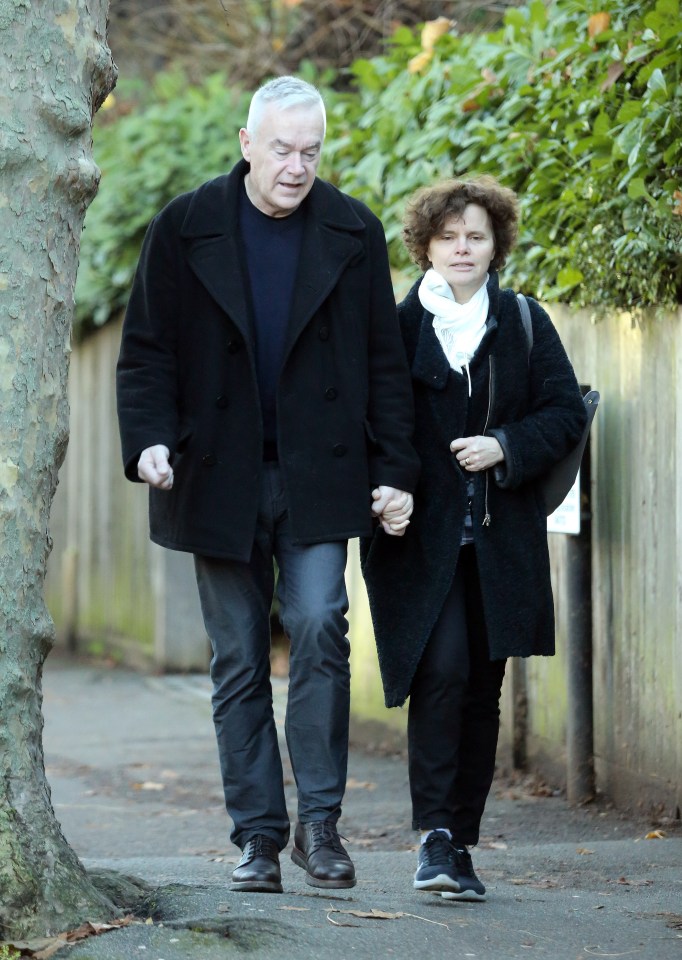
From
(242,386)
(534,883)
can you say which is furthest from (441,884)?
(242,386)

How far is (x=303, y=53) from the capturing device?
1125 centimetres

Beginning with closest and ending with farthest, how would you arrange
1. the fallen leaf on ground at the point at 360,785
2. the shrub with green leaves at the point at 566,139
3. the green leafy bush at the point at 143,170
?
the shrub with green leaves at the point at 566,139
the fallen leaf on ground at the point at 360,785
the green leafy bush at the point at 143,170

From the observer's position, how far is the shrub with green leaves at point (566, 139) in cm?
507

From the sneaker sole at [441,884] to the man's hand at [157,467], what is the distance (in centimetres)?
120

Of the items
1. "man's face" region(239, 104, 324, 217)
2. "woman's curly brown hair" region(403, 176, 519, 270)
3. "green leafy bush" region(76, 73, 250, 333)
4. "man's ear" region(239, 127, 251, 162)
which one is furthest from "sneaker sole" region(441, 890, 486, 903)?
"green leafy bush" region(76, 73, 250, 333)

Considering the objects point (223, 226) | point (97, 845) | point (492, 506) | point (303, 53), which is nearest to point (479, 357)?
point (492, 506)

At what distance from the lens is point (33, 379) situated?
3.45 metres

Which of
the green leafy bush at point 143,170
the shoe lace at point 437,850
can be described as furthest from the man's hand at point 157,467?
the green leafy bush at point 143,170

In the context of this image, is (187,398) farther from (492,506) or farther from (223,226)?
(492,506)

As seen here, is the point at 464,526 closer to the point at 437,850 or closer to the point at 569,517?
the point at 437,850

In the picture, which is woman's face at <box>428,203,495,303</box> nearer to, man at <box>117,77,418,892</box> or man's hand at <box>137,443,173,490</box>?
man at <box>117,77,418,892</box>

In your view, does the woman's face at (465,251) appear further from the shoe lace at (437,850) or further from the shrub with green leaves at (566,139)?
the shoe lace at (437,850)

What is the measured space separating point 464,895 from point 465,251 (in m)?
1.69

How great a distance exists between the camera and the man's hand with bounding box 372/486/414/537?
13.2 feet
